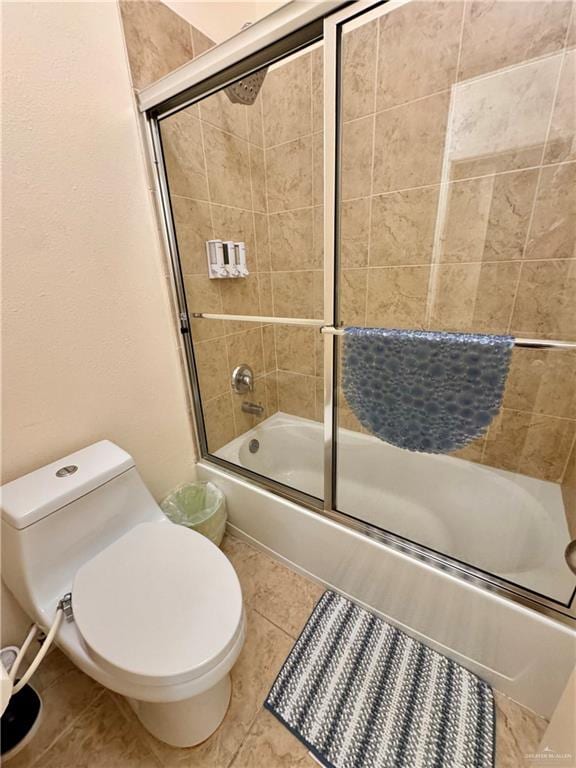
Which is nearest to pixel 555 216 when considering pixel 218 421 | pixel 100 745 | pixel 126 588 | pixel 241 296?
pixel 241 296

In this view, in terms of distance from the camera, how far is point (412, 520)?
48.9 inches

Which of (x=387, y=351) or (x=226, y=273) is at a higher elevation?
(x=226, y=273)

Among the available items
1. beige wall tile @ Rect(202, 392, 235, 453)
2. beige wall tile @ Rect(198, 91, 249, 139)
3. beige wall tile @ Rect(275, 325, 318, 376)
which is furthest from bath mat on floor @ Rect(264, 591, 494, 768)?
beige wall tile @ Rect(198, 91, 249, 139)

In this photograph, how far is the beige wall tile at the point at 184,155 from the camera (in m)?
1.13

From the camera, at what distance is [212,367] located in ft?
4.86

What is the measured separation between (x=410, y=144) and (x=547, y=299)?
2.65ft

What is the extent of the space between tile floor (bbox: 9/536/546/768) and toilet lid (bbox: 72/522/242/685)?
0.42 metres

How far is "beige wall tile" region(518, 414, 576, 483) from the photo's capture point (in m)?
1.24

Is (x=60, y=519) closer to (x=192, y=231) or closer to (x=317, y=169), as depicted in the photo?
(x=192, y=231)

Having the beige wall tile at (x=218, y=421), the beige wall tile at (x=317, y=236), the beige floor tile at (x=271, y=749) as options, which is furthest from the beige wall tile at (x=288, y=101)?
the beige floor tile at (x=271, y=749)

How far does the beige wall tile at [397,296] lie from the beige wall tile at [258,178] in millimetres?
684

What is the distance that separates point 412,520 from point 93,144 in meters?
1.70

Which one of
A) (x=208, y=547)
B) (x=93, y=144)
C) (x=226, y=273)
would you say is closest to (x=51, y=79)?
(x=93, y=144)

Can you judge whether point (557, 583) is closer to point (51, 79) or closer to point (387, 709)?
point (387, 709)
